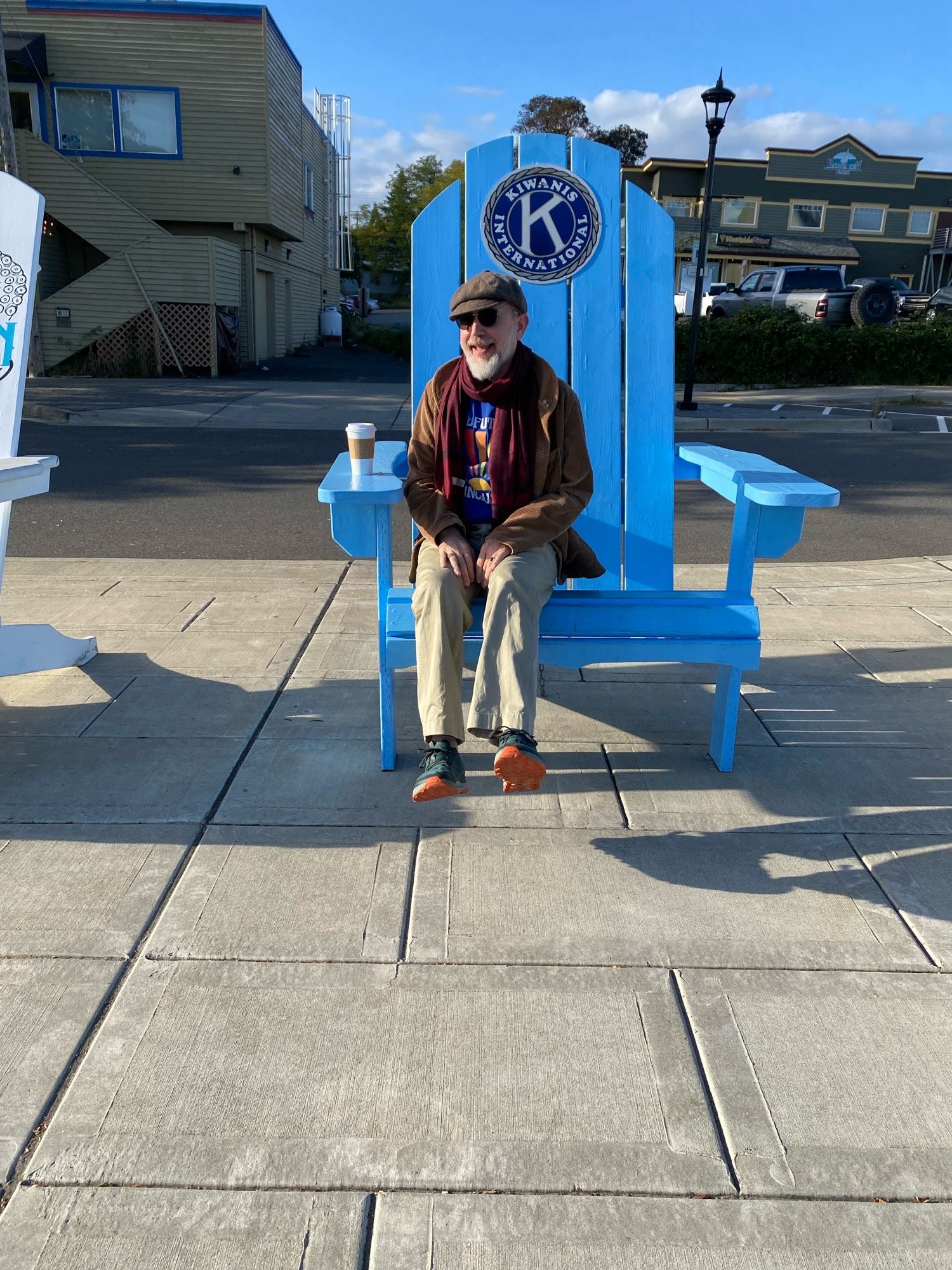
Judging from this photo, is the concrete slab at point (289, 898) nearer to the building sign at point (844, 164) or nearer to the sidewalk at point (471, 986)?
the sidewalk at point (471, 986)

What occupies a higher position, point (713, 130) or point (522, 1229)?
point (713, 130)

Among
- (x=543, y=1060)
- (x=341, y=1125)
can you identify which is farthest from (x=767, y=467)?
(x=341, y=1125)

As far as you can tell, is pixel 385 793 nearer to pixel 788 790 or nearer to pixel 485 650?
pixel 485 650

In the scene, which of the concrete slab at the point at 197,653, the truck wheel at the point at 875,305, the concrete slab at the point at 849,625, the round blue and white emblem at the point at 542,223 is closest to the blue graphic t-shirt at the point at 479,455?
the round blue and white emblem at the point at 542,223

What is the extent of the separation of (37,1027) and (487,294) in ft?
7.36

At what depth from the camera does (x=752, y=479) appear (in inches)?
126

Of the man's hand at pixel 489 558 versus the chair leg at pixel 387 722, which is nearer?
the man's hand at pixel 489 558

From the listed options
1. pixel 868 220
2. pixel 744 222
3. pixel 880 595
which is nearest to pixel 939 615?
pixel 880 595

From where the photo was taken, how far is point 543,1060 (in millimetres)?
2025

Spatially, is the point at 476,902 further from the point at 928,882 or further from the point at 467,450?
the point at 467,450

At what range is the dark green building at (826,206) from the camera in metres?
37.8

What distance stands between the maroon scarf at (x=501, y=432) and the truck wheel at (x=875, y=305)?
18.9m

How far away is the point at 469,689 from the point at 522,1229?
2.34 meters

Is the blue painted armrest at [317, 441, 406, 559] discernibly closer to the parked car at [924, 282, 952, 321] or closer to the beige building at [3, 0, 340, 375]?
the beige building at [3, 0, 340, 375]
